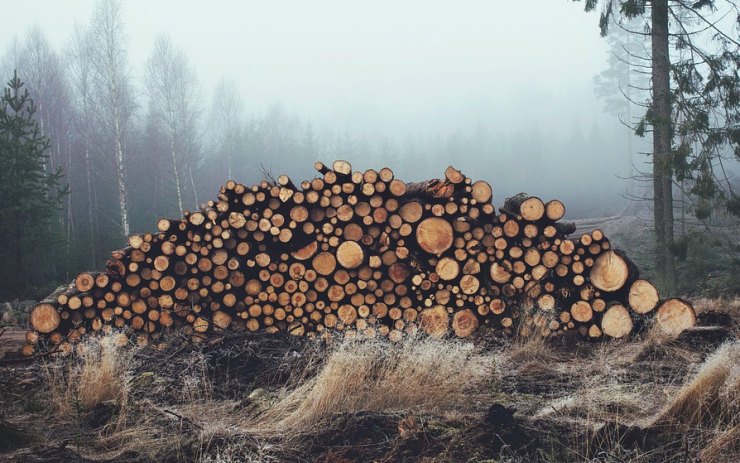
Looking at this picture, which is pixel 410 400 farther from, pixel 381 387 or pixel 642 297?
pixel 642 297

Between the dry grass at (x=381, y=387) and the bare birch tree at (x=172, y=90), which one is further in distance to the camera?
the bare birch tree at (x=172, y=90)

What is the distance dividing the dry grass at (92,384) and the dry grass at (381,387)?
1280 mm

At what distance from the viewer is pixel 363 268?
6.08m

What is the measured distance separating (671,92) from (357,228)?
913 centimetres

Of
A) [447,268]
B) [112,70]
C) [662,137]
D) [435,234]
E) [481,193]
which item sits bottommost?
[447,268]

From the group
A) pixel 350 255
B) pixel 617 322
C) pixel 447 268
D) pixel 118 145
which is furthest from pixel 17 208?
pixel 617 322

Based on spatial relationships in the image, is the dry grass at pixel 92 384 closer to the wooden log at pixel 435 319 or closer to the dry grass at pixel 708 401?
the wooden log at pixel 435 319

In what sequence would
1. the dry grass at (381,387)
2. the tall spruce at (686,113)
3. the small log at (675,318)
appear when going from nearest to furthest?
the dry grass at (381,387) → the small log at (675,318) → the tall spruce at (686,113)

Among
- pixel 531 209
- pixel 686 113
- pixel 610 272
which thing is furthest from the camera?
pixel 686 113

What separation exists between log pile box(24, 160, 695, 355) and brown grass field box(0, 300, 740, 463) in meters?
0.65

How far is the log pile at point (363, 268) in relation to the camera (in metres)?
5.97

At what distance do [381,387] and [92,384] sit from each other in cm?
232

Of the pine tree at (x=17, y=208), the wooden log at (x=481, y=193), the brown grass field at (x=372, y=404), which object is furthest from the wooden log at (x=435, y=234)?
the pine tree at (x=17, y=208)

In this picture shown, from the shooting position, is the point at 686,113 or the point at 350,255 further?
the point at 686,113
